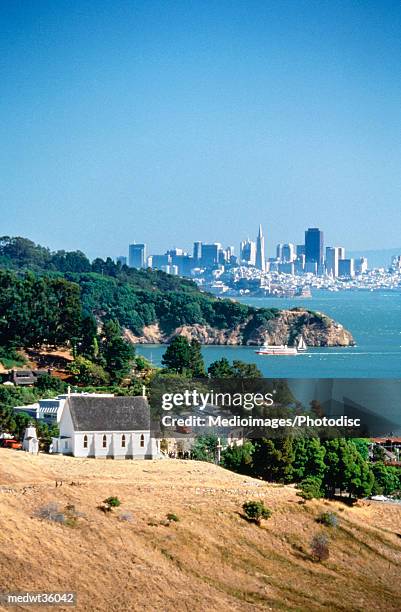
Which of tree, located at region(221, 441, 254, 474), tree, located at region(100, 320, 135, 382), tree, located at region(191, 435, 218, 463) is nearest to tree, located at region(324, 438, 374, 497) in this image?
tree, located at region(221, 441, 254, 474)

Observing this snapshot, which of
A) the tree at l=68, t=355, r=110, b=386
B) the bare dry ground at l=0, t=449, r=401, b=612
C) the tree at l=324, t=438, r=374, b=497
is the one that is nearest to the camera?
the bare dry ground at l=0, t=449, r=401, b=612

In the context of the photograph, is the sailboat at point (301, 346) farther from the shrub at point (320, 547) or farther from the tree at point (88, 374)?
the shrub at point (320, 547)

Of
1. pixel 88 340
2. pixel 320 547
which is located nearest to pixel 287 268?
pixel 88 340

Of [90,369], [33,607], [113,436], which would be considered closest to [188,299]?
[90,369]

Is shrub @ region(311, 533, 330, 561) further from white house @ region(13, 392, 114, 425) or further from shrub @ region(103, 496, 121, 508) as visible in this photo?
white house @ region(13, 392, 114, 425)

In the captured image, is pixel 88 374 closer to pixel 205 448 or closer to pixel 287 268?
pixel 205 448

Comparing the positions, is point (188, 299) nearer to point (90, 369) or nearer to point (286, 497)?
point (90, 369)

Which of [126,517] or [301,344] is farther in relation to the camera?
[301,344]
